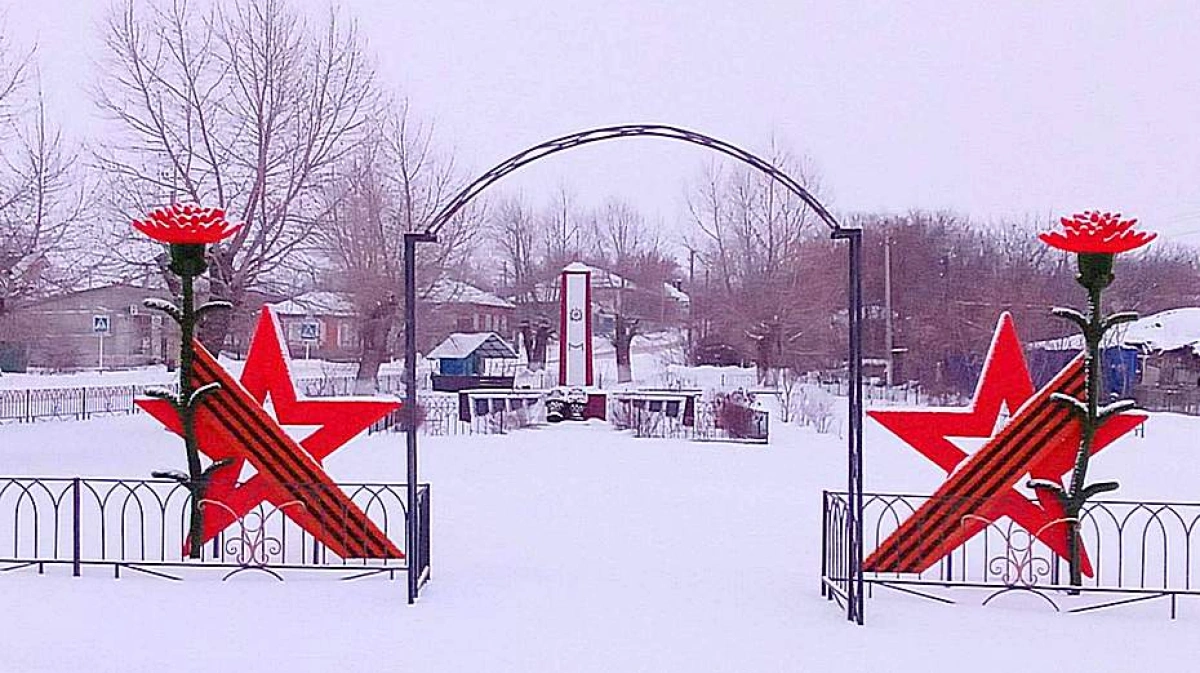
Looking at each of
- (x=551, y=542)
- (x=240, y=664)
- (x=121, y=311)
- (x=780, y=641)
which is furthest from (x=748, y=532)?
(x=121, y=311)

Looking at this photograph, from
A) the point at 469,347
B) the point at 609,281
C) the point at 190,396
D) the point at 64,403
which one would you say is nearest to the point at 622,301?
the point at 609,281

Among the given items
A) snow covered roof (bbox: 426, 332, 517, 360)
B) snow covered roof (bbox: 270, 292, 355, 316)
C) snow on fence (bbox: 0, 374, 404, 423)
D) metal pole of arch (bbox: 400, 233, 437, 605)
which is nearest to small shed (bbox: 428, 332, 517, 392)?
snow covered roof (bbox: 426, 332, 517, 360)

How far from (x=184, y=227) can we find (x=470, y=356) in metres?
28.0

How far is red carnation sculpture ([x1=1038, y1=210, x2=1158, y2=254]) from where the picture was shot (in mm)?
7734

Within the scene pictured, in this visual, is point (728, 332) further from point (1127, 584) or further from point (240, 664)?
point (240, 664)

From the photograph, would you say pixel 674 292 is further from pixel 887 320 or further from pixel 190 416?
pixel 190 416

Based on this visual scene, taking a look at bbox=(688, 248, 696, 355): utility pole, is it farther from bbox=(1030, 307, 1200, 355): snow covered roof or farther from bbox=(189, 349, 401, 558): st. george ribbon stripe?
bbox=(189, 349, 401, 558): st. george ribbon stripe

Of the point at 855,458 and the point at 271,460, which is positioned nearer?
the point at 855,458

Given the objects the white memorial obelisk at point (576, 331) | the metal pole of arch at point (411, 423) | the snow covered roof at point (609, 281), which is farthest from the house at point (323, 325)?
the metal pole of arch at point (411, 423)

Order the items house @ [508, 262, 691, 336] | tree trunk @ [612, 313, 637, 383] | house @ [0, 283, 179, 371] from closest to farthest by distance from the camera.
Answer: house @ [0, 283, 179, 371] < tree trunk @ [612, 313, 637, 383] < house @ [508, 262, 691, 336]

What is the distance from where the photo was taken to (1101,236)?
7.76m

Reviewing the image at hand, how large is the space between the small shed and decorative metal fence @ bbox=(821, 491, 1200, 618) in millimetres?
24578

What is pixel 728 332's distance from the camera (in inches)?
1585

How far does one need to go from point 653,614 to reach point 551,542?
274cm
